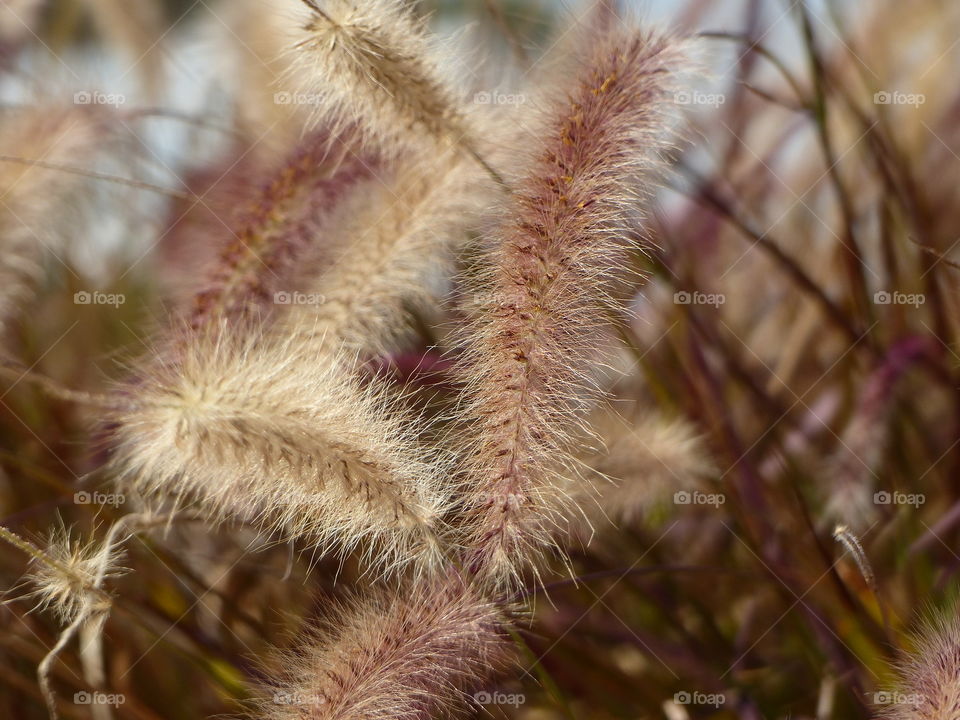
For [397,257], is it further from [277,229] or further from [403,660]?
[403,660]

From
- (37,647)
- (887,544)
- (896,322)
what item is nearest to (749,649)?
(887,544)

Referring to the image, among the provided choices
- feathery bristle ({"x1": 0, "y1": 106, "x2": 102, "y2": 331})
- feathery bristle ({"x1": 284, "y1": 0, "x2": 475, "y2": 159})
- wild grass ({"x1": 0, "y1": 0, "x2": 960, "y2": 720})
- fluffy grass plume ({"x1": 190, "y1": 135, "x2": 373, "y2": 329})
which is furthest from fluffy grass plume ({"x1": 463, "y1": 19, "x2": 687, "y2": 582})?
feathery bristle ({"x1": 0, "y1": 106, "x2": 102, "y2": 331})

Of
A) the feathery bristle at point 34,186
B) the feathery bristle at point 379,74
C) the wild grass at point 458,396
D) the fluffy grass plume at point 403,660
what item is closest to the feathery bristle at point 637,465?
the wild grass at point 458,396

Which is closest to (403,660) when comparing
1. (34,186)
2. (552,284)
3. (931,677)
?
(552,284)

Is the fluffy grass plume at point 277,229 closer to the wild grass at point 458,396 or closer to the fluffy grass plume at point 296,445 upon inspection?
the wild grass at point 458,396

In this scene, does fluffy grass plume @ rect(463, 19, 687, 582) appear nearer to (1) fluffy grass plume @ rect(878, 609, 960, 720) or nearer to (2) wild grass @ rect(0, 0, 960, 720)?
(2) wild grass @ rect(0, 0, 960, 720)

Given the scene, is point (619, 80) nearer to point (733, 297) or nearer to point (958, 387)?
point (958, 387)
